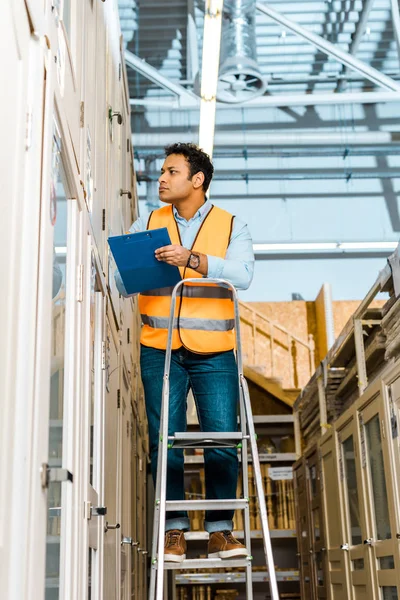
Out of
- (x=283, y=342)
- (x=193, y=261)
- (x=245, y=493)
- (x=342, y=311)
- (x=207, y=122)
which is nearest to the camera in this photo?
(x=245, y=493)

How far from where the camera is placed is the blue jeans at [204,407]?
328 centimetres

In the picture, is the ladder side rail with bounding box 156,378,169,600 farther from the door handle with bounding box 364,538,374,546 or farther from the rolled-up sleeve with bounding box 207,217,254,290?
the door handle with bounding box 364,538,374,546

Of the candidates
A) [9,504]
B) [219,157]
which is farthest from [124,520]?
[219,157]

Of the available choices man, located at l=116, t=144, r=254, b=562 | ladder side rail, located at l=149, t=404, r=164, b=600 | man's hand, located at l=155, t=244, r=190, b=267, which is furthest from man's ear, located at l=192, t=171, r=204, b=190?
ladder side rail, located at l=149, t=404, r=164, b=600

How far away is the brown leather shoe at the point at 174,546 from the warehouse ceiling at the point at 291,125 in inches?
307

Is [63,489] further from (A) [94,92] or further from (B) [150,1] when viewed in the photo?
(B) [150,1]

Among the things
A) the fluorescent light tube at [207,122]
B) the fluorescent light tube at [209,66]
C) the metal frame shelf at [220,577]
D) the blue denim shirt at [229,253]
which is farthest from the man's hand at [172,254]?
the metal frame shelf at [220,577]

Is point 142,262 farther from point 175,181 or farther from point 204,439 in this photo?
point 204,439

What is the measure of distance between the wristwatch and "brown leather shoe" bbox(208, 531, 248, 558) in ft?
3.53

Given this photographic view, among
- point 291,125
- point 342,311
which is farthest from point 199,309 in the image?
point 291,125

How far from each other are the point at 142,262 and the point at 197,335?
16.2 inches

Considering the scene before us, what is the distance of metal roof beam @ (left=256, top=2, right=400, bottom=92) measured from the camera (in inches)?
371

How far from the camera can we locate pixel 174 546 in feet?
9.87

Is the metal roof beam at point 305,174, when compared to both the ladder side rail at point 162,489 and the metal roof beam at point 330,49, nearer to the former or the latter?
the metal roof beam at point 330,49
